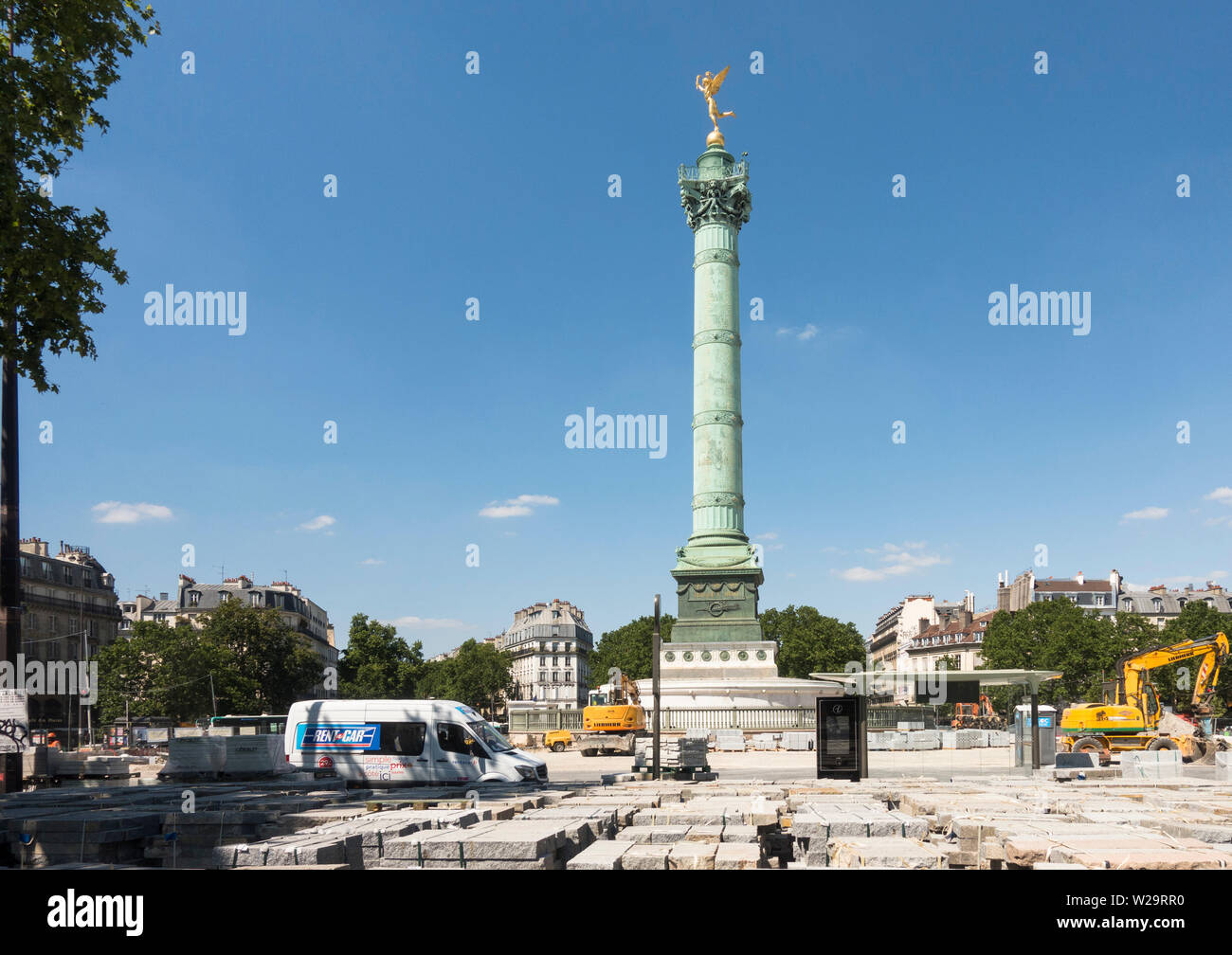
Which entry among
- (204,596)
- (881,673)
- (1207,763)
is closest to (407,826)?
(881,673)

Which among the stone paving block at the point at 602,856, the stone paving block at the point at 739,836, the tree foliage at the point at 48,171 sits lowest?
the stone paving block at the point at 739,836

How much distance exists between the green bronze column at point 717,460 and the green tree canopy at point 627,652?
132 ft

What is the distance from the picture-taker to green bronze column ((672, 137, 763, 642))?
208 feet

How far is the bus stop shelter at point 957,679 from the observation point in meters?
24.6

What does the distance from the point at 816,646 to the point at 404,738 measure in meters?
86.1

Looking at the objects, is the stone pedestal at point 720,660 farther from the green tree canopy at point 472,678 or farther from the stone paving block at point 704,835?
the green tree canopy at point 472,678

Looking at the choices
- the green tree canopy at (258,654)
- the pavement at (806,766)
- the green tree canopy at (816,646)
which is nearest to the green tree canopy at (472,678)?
the green tree canopy at (816,646)

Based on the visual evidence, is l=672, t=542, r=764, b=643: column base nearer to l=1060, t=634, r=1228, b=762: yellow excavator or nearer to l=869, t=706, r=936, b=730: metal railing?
l=869, t=706, r=936, b=730: metal railing

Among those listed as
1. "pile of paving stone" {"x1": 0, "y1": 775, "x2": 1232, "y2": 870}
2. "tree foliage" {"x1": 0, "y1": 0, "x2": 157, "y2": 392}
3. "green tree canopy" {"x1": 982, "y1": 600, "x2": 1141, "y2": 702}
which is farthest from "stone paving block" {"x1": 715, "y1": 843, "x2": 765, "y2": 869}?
"green tree canopy" {"x1": 982, "y1": 600, "x2": 1141, "y2": 702}

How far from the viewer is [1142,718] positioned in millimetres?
35312

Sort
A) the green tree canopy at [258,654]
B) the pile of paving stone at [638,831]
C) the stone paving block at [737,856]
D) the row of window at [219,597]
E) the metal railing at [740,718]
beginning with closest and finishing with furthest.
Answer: the stone paving block at [737,856]
the pile of paving stone at [638,831]
the metal railing at [740,718]
the green tree canopy at [258,654]
the row of window at [219,597]
